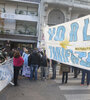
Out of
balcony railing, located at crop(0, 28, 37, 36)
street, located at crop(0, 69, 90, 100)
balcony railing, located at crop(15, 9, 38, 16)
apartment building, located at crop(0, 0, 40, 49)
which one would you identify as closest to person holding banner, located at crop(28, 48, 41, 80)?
street, located at crop(0, 69, 90, 100)

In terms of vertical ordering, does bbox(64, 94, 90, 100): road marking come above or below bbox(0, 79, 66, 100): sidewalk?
below

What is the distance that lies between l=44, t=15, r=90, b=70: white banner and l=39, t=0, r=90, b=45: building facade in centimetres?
1573

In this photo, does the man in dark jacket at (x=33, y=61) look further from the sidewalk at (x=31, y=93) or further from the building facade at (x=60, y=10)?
the building facade at (x=60, y=10)

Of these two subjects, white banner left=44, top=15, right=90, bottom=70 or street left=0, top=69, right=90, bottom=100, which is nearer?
white banner left=44, top=15, right=90, bottom=70

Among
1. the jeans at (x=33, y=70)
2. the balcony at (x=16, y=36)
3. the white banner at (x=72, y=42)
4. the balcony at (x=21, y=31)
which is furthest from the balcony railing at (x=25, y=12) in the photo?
the white banner at (x=72, y=42)

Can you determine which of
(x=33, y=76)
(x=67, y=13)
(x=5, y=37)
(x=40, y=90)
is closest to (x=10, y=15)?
(x=5, y=37)

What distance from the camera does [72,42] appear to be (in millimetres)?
3119

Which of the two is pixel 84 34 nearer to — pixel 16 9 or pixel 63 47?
pixel 63 47

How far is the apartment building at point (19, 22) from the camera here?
19.8 metres

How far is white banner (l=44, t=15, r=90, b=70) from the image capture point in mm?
2785

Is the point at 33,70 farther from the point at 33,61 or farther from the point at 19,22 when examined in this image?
the point at 19,22

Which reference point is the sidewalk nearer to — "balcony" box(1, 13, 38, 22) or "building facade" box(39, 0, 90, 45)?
"building facade" box(39, 0, 90, 45)

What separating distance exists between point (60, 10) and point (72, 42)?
Result: 18298 mm

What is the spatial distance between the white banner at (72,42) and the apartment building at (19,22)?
16308 millimetres
